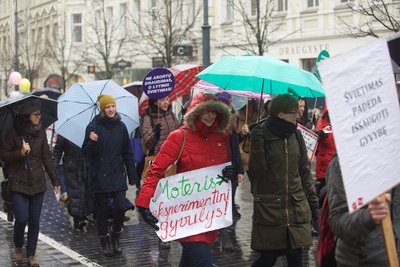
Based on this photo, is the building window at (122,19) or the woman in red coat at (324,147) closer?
the woman in red coat at (324,147)

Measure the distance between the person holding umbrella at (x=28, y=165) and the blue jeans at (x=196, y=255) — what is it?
103 inches

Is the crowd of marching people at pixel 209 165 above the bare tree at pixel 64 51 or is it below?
below

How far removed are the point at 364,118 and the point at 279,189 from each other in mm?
2880

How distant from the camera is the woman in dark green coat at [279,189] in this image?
6.10m

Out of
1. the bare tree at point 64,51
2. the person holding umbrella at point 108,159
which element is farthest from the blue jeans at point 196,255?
the bare tree at point 64,51

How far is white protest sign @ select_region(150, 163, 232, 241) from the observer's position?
6023 millimetres

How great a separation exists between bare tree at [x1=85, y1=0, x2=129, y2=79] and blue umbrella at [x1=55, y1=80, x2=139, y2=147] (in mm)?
29178

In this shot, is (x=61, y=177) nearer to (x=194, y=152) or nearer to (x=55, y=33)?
(x=194, y=152)

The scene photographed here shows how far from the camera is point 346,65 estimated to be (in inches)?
131

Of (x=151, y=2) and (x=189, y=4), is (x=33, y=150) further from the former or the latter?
(x=151, y=2)

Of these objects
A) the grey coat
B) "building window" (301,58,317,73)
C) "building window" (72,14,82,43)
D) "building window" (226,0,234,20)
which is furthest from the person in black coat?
"building window" (72,14,82,43)

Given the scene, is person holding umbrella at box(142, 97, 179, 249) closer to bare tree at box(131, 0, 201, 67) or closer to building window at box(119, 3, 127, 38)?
bare tree at box(131, 0, 201, 67)

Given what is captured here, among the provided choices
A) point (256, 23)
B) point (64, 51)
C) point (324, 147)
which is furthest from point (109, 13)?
point (324, 147)

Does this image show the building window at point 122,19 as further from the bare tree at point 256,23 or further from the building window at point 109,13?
the bare tree at point 256,23
